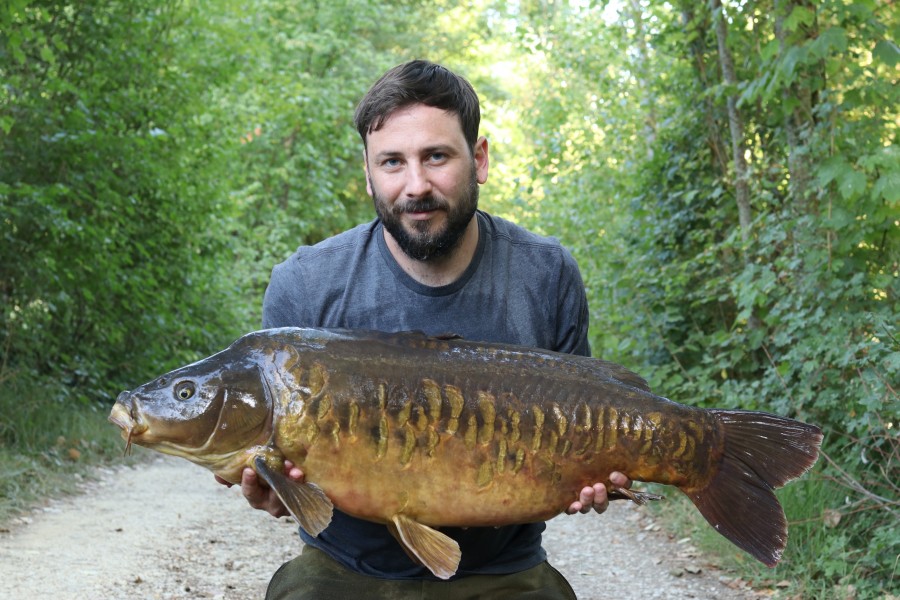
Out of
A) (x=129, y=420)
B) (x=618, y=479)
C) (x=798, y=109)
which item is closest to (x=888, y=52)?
(x=798, y=109)

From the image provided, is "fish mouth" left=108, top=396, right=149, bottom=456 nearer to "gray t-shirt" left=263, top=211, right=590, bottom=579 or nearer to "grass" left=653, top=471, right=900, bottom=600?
"gray t-shirt" left=263, top=211, right=590, bottom=579

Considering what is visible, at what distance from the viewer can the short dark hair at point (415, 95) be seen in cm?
328

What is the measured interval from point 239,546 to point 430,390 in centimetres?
433

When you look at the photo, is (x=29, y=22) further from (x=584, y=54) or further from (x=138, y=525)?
(x=584, y=54)

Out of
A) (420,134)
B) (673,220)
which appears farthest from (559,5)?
(420,134)

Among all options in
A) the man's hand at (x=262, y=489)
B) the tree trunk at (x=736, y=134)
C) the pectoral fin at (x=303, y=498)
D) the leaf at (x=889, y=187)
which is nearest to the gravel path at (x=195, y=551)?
the leaf at (x=889, y=187)

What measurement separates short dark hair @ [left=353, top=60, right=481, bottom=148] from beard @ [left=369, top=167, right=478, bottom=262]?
0.20 metres

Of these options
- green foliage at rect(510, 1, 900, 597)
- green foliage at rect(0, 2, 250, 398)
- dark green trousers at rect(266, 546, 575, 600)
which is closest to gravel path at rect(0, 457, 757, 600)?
green foliage at rect(510, 1, 900, 597)

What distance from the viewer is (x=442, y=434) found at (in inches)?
110

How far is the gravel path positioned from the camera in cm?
562

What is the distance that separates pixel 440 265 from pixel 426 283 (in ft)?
0.25

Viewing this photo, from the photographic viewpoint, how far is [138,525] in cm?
698

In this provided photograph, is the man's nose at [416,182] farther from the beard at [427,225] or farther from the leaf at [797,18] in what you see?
A: the leaf at [797,18]

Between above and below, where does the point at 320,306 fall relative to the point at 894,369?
above
